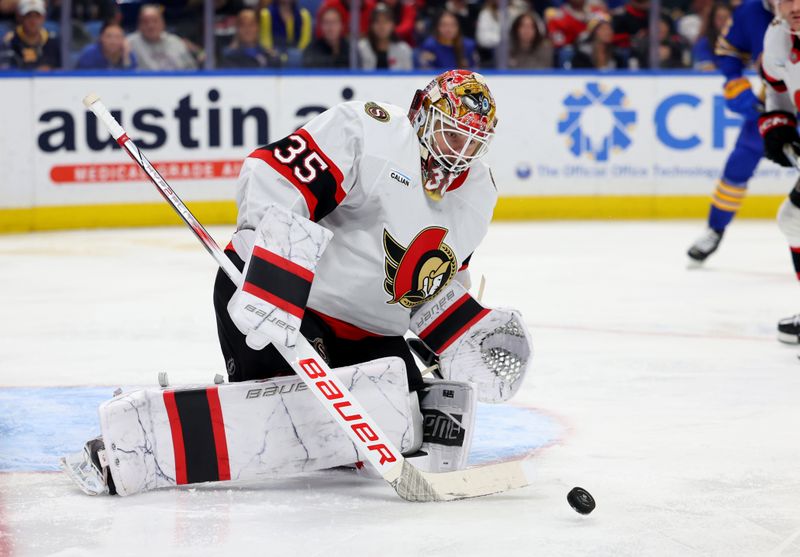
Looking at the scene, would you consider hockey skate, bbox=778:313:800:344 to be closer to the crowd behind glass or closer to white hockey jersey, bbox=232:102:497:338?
white hockey jersey, bbox=232:102:497:338

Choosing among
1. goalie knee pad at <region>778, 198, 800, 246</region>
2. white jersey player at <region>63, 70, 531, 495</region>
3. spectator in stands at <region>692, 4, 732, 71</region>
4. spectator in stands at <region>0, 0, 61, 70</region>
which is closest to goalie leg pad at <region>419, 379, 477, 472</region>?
white jersey player at <region>63, 70, 531, 495</region>

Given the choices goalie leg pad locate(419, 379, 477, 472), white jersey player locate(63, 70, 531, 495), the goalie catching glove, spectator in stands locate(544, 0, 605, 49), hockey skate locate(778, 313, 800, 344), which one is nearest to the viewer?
white jersey player locate(63, 70, 531, 495)

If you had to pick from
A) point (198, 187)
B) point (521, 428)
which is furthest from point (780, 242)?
point (521, 428)

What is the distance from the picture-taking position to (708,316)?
193 inches

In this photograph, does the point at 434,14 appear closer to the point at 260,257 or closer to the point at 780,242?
the point at 780,242

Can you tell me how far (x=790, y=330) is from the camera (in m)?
4.29

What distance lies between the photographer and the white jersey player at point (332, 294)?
243 centimetres

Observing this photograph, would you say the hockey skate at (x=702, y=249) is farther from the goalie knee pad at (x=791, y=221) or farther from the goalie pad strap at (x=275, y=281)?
the goalie pad strap at (x=275, y=281)

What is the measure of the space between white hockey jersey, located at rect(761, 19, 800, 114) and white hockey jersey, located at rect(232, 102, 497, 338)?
2020mm

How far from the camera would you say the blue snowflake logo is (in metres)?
8.16

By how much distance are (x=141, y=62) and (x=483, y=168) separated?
16.7 feet

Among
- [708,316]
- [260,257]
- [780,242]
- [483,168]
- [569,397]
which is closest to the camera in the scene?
[260,257]

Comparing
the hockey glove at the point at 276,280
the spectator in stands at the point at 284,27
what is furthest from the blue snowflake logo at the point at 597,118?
the hockey glove at the point at 276,280

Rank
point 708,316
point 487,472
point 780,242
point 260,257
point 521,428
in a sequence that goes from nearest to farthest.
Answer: point 260,257 → point 487,472 → point 521,428 → point 708,316 → point 780,242
